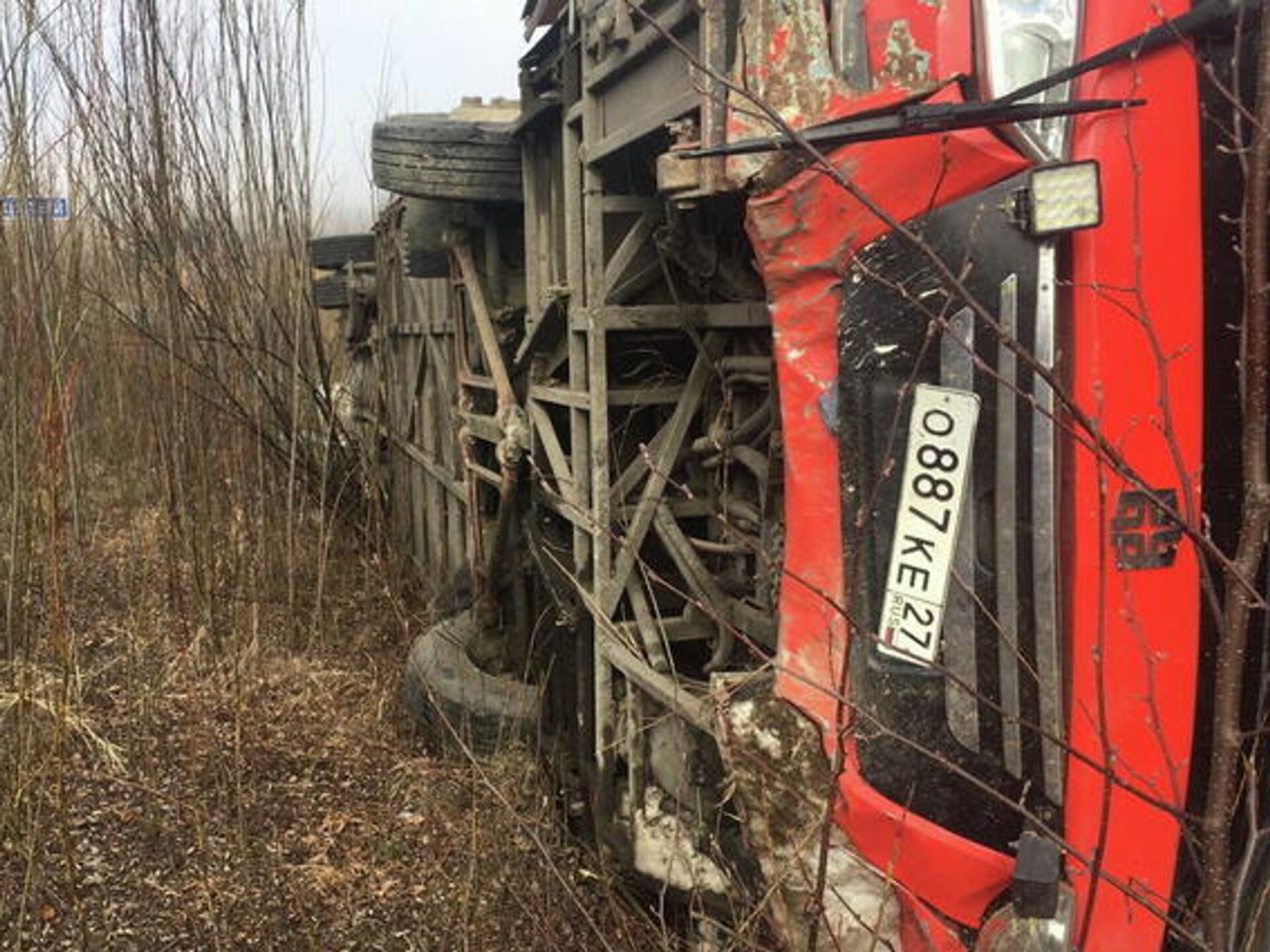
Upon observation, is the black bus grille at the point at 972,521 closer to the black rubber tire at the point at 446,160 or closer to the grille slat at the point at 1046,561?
the grille slat at the point at 1046,561

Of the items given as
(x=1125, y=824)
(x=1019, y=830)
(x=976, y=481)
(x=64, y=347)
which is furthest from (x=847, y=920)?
(x=64, y=347)

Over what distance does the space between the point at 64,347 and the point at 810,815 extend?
237 cm

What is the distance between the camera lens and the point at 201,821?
330 centimetres

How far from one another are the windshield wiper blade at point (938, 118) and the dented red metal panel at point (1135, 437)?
78 mm

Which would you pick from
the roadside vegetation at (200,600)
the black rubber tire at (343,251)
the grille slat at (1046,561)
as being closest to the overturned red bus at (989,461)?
the grille slat at (1046,561)

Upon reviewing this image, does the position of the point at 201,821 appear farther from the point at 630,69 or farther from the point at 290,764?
the point at 630,69

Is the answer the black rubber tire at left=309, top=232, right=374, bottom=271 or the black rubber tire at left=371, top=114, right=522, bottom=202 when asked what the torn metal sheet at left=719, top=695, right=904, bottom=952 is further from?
the black rubber tire at left=309, top=232, right=374, bottom=271

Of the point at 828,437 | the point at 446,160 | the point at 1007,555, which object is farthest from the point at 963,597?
the point at 446,160

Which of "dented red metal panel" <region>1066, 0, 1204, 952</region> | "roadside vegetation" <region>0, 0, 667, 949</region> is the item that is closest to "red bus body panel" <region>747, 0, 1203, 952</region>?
"dented red metal panel" <region>1066, 0, 1204, 952</region>

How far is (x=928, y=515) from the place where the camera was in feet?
6.42

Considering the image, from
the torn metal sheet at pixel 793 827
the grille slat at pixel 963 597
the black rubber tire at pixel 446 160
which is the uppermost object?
the black rubber tire at pixel 446 160

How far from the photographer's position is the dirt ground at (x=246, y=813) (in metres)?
3.12

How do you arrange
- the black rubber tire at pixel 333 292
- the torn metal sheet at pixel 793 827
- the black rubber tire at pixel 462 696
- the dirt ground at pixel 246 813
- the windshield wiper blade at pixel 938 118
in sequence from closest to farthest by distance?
the windshield wiper blade at pixel 938 118 < the torn metal sheet at pixel 793 827 < the dirt ground at pixel 246 813 < the black rubber tire at pixel 462 696 < the black rubber tire at pixel 333 292

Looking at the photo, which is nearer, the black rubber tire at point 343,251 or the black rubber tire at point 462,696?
the black rubber tire at point 462,696
